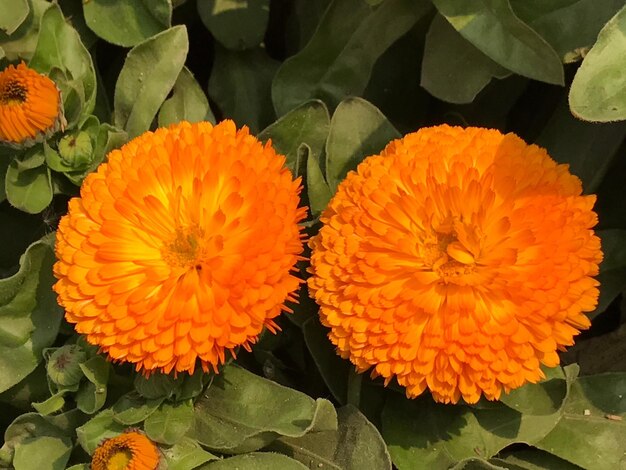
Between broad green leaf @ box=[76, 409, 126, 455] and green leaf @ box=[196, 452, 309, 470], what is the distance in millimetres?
152

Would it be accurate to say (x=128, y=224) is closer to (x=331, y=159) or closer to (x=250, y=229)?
(x=250, y=229)

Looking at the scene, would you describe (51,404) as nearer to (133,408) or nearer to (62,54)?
(133,408)

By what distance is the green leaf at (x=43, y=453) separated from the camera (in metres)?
1.29

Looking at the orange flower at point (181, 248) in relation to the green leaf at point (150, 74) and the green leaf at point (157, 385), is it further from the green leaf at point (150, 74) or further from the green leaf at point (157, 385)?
the green leaf at point (150, 74)

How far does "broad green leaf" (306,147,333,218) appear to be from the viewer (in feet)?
4.00

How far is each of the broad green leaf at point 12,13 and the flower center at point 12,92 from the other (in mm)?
267

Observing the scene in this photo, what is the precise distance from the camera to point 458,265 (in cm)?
111

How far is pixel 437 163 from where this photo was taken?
1.10 meters

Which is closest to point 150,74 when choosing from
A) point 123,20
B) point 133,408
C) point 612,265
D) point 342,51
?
point 123,20

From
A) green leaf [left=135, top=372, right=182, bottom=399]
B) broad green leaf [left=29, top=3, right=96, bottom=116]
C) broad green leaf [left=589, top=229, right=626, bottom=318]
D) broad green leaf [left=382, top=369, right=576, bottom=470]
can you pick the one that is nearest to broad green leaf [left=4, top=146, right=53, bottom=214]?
broad green leaf [left=29, top=3, right=96, bottom=116]

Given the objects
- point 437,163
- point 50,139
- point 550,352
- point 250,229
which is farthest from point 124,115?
point 550,352

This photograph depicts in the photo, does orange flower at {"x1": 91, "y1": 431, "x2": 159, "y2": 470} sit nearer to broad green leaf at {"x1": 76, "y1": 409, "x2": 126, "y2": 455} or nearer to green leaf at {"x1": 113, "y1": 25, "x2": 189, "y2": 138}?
broad green leaf at {"x1": 76, "y1": 409, "x2": 126, "y2": 455}

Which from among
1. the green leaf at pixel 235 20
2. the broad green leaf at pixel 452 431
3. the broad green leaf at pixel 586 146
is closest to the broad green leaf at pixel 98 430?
the broad green leaf at pixel 452 431

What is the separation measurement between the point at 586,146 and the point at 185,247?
0.77 meters
